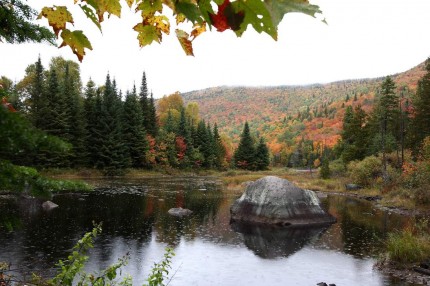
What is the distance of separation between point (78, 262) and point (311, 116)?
15549cm

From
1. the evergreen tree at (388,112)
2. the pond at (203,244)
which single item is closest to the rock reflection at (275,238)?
the pond at (203,244)

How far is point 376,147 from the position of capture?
4644 centimetres

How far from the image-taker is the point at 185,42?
88.7 inches

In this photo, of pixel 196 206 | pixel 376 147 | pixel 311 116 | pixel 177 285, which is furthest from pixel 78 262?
pixel 311 116

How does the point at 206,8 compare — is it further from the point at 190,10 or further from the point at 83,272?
the point at 83,272

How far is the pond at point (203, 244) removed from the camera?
461 inches

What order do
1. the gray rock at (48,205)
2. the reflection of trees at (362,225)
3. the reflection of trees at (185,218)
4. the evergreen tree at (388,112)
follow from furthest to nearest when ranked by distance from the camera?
the evergreen tree at (388,112)
the gray rock at (48,205)
the reflection of trees at (185,218)
the reflection of trees at (362,225)

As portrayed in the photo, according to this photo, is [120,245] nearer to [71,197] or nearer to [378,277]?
[378,277]

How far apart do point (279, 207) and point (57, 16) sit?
19.4 meters

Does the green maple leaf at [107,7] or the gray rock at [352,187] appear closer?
the green maple leaf at [107,7]

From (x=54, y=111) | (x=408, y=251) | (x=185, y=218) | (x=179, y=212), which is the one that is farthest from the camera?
(x=54, y=111)

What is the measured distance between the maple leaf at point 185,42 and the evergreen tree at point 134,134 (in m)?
52.9

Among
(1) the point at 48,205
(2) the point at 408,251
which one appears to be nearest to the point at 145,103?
(1) the point at 48,205

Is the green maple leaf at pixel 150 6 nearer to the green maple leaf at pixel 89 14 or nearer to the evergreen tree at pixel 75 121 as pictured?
the green maple leaf at pixel 89 14
